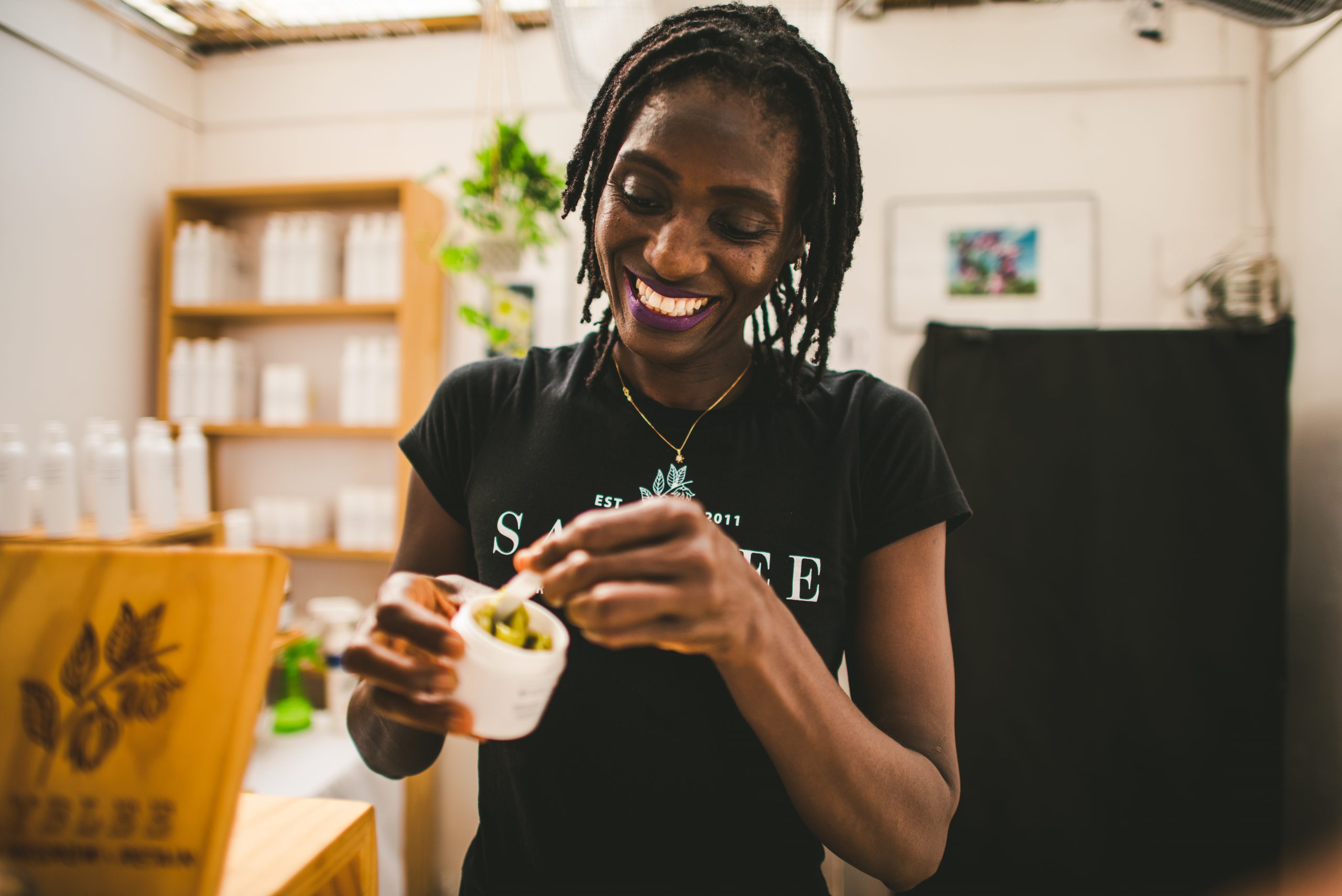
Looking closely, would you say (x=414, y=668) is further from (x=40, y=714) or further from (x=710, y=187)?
(x=710, y=187)

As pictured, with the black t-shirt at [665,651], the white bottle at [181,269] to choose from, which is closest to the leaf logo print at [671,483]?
the black t-shirt at [665,651]

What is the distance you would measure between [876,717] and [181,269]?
9.30 ft

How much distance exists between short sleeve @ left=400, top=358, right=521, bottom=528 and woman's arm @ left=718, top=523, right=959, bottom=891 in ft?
1.60

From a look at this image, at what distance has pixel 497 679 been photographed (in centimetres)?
50

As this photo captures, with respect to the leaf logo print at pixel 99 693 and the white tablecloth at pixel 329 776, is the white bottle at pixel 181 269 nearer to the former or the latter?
the white tablecloth at pixel 329 776

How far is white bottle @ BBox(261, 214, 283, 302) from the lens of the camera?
2498mm

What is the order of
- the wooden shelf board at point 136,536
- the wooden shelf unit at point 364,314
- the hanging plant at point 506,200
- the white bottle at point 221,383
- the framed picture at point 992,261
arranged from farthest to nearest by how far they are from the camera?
1. the white bottle at point 221,383
2. the wooden shelf unit at point 364,314
3. the framed picture at point 992,261
4. the hanging plant at point 506,200
5. the wooden shelf board at point 136,536

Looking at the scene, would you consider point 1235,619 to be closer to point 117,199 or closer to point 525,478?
point 525,478

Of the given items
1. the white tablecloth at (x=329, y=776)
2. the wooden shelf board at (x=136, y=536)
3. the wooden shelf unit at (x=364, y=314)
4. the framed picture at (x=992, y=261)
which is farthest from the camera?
the wooden shelf unit at (x=364, y=314)

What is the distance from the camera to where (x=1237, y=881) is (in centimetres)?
169

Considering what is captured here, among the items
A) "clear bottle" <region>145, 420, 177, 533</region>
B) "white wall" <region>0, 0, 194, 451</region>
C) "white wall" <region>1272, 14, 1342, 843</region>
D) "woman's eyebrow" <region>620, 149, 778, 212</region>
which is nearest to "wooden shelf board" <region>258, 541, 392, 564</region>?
"clear bottle" <region>145, 420, 177, 533</region>

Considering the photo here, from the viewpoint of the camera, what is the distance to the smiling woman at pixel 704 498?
755 mm

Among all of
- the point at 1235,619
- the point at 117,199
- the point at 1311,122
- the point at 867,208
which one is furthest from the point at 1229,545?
the point at 117,199

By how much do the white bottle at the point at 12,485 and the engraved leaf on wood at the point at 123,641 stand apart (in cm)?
185
